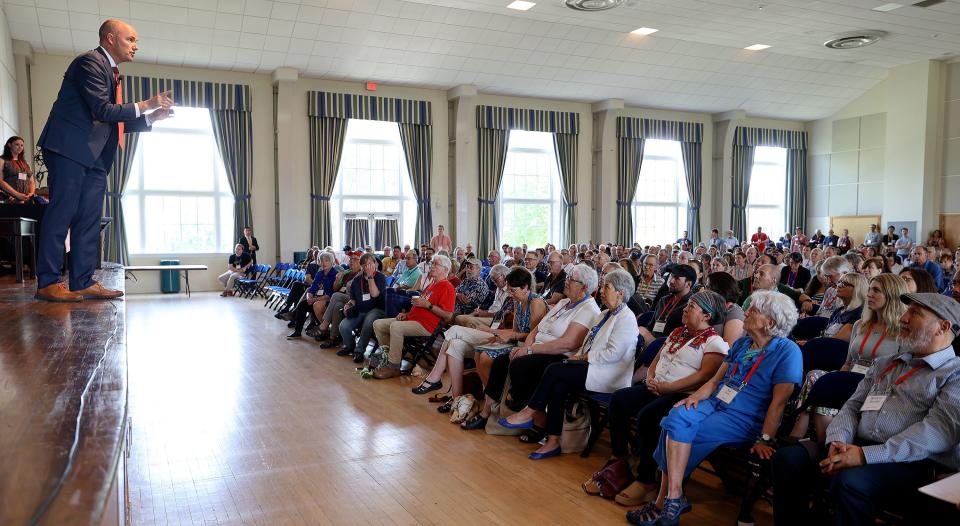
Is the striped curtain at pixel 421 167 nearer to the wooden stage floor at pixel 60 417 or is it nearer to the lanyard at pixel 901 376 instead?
the wooden stage floor at pixel 60 417

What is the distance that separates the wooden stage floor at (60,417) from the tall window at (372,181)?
12.1m

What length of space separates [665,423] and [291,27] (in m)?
10.6

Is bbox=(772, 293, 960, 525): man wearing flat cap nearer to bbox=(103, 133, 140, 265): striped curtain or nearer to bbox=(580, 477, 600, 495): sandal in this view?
bbox=(580, 477, 600, 495): sandal

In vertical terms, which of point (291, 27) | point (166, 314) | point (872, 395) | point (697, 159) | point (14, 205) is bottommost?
point (166, 314)

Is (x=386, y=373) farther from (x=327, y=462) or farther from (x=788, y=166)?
(x=788, y=166)

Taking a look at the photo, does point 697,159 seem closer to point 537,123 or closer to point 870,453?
point 537,123

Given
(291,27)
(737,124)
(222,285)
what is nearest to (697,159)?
(737,124)

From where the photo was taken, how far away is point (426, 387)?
5227 millimetres

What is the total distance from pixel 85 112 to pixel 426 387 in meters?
3.11

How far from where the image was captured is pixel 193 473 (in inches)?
135

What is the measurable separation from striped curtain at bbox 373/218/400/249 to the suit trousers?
37.3ft

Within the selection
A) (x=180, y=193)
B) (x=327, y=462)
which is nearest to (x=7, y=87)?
(x=180, y=193)

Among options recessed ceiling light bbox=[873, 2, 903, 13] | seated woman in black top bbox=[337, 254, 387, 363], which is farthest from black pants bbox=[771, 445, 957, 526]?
recessed ceiling light bbox=[873, 2, 903, 13]

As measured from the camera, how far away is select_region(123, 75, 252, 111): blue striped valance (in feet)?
40.6
